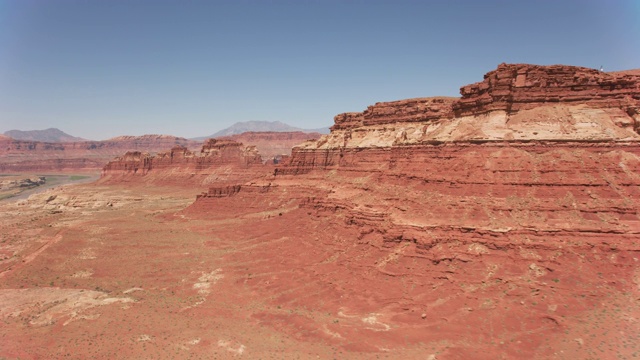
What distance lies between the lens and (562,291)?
74.9 feet

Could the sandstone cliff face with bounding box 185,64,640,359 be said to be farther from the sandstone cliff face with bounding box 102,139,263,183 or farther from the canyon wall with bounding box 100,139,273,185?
the sandstone cliff face with bounding box 102,139,263,183

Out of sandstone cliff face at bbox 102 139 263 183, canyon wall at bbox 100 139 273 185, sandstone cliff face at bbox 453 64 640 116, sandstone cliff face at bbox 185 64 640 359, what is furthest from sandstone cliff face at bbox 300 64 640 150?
sandstone cliff face at bbox 102 139 263 183

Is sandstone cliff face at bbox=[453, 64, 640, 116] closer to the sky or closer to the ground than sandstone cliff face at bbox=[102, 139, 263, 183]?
closer to the sky

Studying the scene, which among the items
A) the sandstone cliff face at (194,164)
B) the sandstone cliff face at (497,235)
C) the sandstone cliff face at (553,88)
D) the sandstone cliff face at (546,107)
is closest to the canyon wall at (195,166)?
the sandstone cliff face at (194,164)

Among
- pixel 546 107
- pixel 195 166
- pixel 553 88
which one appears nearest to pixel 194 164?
pixel 195 166

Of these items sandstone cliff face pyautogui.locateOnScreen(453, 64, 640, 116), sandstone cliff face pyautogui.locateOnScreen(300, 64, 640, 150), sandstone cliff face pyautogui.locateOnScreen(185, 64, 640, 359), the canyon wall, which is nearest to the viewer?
sandstone cliff face pyautogui.locateOnScreen(185, 64, 640, 359)

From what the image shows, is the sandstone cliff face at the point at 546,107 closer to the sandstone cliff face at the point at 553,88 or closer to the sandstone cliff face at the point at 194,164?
the sandstone cliff face at the point at 553,88

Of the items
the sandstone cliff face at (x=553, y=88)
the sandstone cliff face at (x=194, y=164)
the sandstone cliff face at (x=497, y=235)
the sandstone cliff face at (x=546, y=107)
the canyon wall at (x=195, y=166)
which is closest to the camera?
the sandstone cliff face at (x=497, y=235)

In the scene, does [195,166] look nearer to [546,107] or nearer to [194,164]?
[194,164]

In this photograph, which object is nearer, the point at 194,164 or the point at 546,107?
the point at 546,107

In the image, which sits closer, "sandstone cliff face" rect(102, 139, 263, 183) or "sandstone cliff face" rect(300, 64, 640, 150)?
"sandstone cliff face" rect(300, 64, 640, 150)

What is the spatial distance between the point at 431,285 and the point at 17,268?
41.0 m

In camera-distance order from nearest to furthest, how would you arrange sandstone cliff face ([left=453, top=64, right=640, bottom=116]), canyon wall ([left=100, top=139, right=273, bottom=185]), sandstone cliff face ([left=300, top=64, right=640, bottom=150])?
sandstone cliff face ([left=300, top=64, right=640, bottom=150]) < sandstone cliff face ([left=453, top=64, right=640, bottom=116]) < canyon wall ([left=100, top=139, right=273, bottom=185])

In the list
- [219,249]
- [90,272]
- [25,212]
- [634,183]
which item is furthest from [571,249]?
[25,212]
